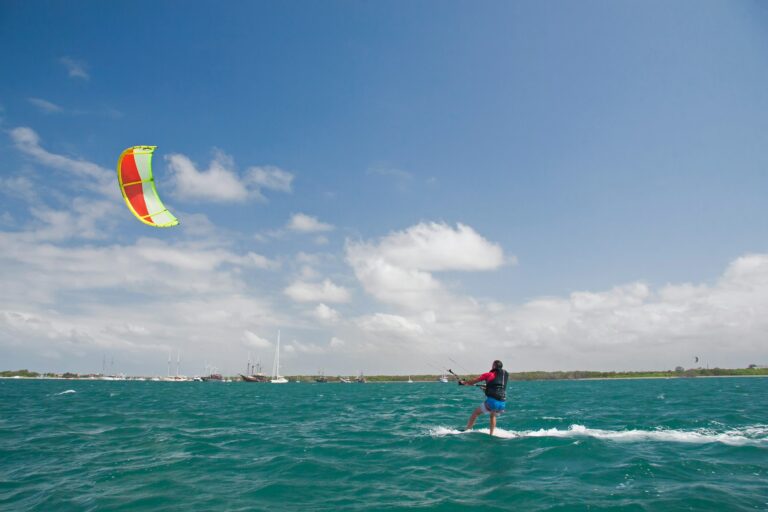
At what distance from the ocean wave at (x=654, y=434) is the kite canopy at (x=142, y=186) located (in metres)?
13.0

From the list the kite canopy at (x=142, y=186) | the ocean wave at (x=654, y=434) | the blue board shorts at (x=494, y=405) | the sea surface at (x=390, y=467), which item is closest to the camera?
the sea surface at (x=390, y=467)

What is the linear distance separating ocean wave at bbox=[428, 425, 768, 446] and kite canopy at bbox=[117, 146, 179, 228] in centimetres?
1301

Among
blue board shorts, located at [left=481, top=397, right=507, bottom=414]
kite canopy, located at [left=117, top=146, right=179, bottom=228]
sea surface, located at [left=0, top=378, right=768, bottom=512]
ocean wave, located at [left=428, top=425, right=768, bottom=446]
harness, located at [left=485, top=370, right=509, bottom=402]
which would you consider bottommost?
sea surface, located at [left=0, top=378, right=768, bottom=512]

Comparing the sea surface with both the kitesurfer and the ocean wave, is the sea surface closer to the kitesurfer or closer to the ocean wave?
the ocean wave

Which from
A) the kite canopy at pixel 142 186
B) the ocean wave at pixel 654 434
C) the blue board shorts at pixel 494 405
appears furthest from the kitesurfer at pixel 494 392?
the kite canopy at pixel 142 186

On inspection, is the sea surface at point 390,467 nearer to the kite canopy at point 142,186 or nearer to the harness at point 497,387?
the harness at point 497,387

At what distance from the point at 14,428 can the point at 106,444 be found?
344 inches

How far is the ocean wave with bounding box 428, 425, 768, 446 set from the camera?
1616 cm

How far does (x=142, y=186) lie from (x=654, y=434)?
20362 mm

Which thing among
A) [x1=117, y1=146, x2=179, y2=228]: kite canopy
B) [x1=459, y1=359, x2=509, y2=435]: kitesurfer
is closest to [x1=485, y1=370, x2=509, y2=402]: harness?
[x1=459, y1=359, x2=509, y2=435]: kitesurfer

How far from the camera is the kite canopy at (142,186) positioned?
11.6 meters

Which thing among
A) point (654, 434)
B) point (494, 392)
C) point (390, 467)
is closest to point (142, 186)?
point (390, 467)

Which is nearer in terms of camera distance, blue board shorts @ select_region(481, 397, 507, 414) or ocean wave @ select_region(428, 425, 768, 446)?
ocean wave @ select_region(428, 425, 768, 446)

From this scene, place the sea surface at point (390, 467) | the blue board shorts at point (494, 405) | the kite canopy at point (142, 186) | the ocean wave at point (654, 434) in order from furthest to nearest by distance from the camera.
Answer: the blue board shorts at point (494, 405)
the ocean wave at point (654, 434)
the kite canopy at point (142, 186)
the sea surface at point (390, 467)
